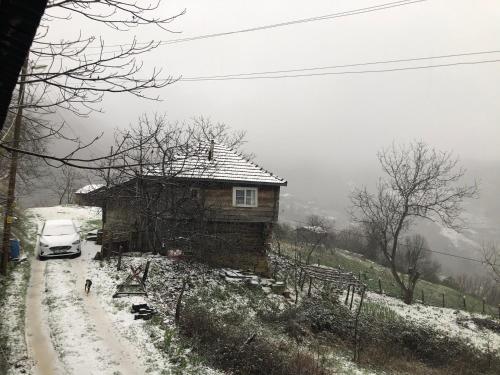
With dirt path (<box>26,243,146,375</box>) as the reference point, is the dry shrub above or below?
below

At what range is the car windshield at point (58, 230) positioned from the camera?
64.3ft

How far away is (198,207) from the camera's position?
846 inches

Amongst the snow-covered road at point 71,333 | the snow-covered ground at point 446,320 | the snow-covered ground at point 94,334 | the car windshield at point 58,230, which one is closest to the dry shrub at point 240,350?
the snow-covered ground at point 94,334

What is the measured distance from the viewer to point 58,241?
61.9 ft

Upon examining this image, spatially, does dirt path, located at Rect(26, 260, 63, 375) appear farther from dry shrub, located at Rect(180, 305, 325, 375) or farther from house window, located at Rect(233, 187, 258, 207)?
house window, located at Rect(233, 187, 258, 207)

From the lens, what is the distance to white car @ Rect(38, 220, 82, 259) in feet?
60.5

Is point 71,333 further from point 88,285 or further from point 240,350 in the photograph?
point 240,350

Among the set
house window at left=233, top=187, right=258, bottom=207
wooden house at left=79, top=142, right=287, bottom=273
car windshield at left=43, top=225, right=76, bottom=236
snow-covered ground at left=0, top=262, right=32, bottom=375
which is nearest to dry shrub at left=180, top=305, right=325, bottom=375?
snow-covered ground at left=0, top=262, right=32, bottom=375

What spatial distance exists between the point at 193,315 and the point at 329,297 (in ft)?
36.4

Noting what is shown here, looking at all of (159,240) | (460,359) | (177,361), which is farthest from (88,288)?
(460,359)

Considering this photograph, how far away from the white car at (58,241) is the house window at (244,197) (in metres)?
9.00

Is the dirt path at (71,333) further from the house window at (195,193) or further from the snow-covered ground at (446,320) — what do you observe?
the snow-covered ground at (446,320)

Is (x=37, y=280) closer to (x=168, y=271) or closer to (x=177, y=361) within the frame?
(x=168, y=271)

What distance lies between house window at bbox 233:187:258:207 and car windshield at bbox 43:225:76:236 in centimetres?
929
